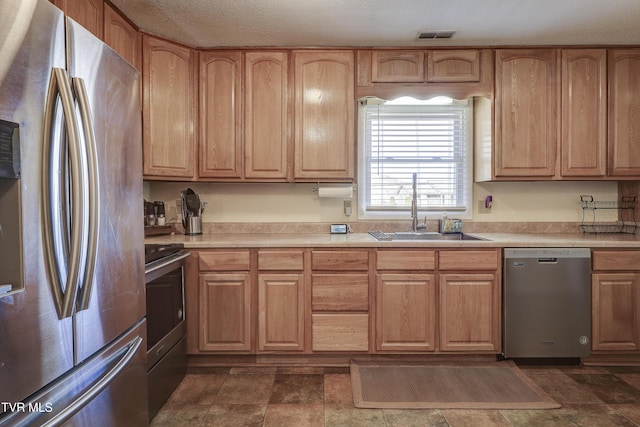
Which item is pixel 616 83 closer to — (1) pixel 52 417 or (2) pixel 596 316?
(2) pixel 596 316

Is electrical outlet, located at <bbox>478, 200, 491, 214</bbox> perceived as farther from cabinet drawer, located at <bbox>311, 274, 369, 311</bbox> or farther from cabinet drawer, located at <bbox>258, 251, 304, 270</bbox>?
cabinet drawer, located at <bbox>258, 251, 304, 270</bbox>

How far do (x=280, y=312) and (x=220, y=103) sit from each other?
5.27 ft

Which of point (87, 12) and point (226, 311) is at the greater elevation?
point (87, 12)

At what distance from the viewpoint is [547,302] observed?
8.17 ft

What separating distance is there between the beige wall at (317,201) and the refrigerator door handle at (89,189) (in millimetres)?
2082

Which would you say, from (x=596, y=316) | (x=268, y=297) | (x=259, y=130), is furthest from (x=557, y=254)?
(x=259, y=130)

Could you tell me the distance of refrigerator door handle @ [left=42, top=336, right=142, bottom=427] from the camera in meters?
1.00

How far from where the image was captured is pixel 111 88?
1.25 meters

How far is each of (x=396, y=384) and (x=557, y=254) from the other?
4.53 ft

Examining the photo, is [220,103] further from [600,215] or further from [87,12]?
[600,215]

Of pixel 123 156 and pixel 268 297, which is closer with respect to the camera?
pixel 123 156

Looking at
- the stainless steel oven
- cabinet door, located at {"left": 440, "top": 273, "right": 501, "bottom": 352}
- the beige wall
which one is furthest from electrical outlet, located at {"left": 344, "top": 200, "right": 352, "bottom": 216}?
the stainless steel oven

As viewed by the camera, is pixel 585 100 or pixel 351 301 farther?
pixel 585 100

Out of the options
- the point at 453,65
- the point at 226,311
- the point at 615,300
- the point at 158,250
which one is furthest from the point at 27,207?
the point at 615,300
